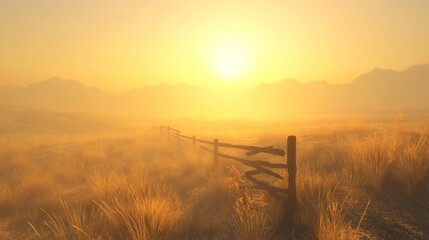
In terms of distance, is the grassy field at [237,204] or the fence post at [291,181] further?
the fence post at [291,181]

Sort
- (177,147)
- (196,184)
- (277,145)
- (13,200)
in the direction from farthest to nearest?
(177,147) → (277,145) → (196,184) → (13,200)

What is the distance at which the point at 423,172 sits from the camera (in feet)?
20.9

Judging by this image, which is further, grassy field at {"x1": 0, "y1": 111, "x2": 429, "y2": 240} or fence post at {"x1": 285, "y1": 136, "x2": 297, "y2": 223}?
fence post at {"x1": 285, "y1": 136, "x2": 297, "y2": 223}

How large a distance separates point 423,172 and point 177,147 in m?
14.2

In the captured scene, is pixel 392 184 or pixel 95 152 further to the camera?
pixel 95 152

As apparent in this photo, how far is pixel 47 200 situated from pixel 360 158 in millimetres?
8557

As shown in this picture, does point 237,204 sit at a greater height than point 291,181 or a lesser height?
lesser

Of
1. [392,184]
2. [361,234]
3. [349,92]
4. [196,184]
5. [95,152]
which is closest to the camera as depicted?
[361,234]

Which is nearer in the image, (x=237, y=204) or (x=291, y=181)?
(x=237, y=204)

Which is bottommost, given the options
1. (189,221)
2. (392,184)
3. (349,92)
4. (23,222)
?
(23,222)

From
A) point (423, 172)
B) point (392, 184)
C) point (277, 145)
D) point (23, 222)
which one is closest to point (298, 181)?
point (392, 184)

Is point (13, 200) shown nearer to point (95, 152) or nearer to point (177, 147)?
point (95, 152)

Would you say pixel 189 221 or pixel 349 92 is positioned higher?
pixel 349 92

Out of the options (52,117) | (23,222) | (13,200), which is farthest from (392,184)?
(52,117)
